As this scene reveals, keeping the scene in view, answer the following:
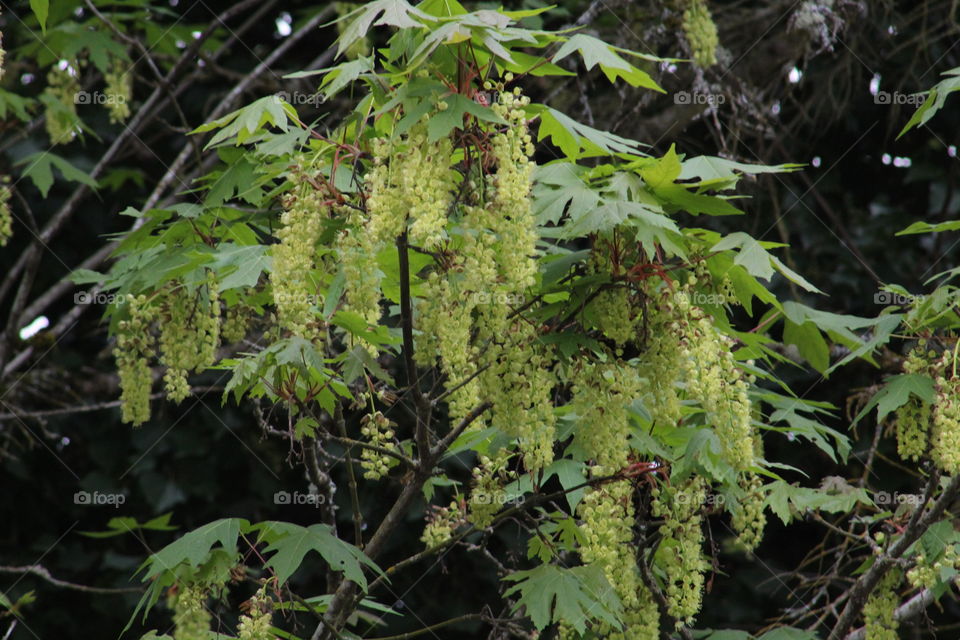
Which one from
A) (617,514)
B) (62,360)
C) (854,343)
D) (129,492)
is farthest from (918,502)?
(62,360)

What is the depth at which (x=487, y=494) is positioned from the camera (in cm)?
311

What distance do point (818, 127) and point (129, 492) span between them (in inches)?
186

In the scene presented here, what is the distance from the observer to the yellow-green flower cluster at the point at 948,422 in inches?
117

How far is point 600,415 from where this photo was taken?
2.73m

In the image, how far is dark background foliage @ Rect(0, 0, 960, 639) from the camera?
233 inches

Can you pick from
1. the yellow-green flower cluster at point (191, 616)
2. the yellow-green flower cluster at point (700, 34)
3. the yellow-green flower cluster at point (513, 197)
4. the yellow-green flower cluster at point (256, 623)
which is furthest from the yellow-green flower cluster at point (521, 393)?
the yellow-green flower cluster at point (700, 34)

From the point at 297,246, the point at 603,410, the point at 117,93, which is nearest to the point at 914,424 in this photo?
the point at 603,410

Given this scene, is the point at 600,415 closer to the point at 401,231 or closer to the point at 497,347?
the point at 497,347

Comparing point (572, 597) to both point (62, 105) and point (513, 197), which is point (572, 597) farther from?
point (62, 105)

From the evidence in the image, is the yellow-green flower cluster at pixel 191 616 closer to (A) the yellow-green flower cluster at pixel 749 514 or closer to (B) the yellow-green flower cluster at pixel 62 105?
(A) the yellow-green flower cluster at pixel 749 514

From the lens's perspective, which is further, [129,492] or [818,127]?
[818,127]

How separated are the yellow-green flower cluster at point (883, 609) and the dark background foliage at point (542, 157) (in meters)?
2.51

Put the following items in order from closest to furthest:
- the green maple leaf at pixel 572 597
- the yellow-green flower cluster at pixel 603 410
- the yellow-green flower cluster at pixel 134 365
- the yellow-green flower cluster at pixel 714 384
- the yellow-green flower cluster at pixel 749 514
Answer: the yellow-green flower cluster at pixel 714 384
the yellow-green flower cluster at pixel 603 410
the green maple leaf at pixel 572 597
the yellow-green flower cluster at pixel 749 514
the yellow-green flower cluster at pixel 134 365

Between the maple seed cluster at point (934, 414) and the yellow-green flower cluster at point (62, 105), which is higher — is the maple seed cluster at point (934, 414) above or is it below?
below
